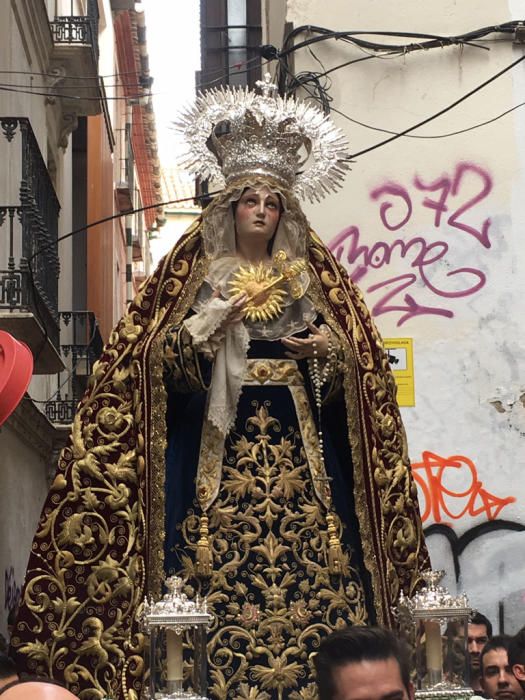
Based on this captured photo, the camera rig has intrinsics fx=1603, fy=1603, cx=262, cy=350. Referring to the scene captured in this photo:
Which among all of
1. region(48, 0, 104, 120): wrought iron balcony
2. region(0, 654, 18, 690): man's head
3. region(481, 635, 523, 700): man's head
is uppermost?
region(48, 0, 104, 120): wrought iron balcony

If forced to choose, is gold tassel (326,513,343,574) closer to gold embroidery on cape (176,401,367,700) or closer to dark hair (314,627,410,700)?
gold embroidery on cape (176,401,367,700)

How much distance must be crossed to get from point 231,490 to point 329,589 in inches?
18.9

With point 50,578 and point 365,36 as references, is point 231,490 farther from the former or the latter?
point 365,36

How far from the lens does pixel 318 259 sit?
19.6ft

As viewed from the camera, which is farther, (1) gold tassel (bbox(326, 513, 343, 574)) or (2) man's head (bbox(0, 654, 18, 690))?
(1) gold tassel (bbox(326, 513, 343, 574))

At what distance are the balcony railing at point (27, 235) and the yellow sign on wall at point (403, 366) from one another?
269 centimetres

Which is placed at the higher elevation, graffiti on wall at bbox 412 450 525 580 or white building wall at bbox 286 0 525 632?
white building wall at bbox 286 0 525 632

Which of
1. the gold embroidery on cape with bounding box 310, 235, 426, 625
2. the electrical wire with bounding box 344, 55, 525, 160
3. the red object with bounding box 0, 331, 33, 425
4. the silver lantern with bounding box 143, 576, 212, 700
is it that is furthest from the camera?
the electrical wire with bounding box 344, 55, 525, 160

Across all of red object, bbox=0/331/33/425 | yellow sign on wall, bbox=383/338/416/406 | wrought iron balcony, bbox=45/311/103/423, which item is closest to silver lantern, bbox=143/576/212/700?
red object, bbox=0/331/33/425

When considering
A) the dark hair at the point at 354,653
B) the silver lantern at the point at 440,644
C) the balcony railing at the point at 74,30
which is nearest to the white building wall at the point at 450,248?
the silver lantern at the point at 440,644

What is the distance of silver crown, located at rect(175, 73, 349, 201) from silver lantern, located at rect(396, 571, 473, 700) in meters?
1.75

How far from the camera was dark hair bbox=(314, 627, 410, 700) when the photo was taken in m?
3.30

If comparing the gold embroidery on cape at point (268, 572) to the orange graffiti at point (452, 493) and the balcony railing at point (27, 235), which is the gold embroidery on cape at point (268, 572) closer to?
the orange graffiti at point (452, 493)

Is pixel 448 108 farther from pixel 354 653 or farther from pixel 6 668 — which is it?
pixel 354 653
